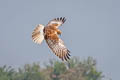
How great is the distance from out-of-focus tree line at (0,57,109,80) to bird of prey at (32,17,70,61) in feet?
146

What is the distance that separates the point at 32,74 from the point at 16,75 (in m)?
4.53

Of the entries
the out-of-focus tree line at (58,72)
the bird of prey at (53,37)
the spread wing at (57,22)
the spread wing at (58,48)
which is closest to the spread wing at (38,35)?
A: the bird of prey at (53,37)

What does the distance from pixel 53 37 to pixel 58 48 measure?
657 millimetres

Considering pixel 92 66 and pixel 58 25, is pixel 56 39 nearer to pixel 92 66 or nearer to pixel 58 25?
pixel 58 25

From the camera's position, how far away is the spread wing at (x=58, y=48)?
20.8m

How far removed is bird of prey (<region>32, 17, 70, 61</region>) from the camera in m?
20.9

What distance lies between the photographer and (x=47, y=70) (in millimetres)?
72875

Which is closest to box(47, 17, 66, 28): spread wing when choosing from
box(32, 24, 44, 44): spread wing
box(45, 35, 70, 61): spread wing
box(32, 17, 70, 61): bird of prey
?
box(32, 17, 70, 61): bird of prey

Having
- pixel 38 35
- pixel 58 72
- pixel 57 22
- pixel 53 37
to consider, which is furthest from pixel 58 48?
pixel 58 72

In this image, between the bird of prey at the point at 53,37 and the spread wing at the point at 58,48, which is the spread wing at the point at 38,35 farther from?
the spread wing at the point at 58,48

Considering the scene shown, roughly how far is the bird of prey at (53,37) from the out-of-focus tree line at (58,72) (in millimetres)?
44420

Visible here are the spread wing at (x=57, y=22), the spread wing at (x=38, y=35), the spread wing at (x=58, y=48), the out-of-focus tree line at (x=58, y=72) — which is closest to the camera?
the spread wing at (x=58, y=48)

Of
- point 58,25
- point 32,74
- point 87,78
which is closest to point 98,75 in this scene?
point 87,78

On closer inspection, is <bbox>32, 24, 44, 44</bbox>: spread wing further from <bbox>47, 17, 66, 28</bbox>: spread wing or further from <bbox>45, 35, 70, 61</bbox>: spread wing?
<bbox>45, 35, 70, 61</bbox>: spread wing
